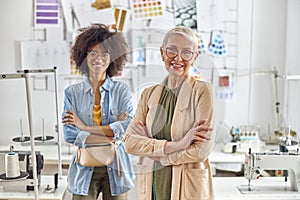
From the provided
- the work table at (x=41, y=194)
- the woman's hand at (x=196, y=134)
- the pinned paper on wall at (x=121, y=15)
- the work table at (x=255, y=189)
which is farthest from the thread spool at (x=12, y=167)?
the pinned paper on wall at (x=121, y=15)

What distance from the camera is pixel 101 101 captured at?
166cm

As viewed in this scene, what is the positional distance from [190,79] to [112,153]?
448mm

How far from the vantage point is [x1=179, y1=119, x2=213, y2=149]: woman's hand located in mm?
1492

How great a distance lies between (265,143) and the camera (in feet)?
9.86

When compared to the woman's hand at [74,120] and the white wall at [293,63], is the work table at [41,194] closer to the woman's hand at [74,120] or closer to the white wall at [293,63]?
the woman's hand at [74,120]

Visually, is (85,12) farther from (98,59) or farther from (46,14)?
(98,59)

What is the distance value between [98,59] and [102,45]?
6cm

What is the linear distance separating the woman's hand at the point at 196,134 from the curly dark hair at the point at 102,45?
373 millimetres

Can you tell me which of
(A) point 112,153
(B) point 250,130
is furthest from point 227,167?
(A) point 112,153

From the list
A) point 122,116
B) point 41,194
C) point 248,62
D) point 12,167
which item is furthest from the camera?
point 248,62

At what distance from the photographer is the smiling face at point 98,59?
1.65 m

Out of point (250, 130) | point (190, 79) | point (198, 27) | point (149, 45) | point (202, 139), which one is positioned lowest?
point (250, 130)

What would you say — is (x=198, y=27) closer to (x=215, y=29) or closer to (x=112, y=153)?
(x=215, y=29)

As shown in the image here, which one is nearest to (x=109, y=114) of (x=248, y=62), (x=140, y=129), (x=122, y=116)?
(x=122, y=116)
